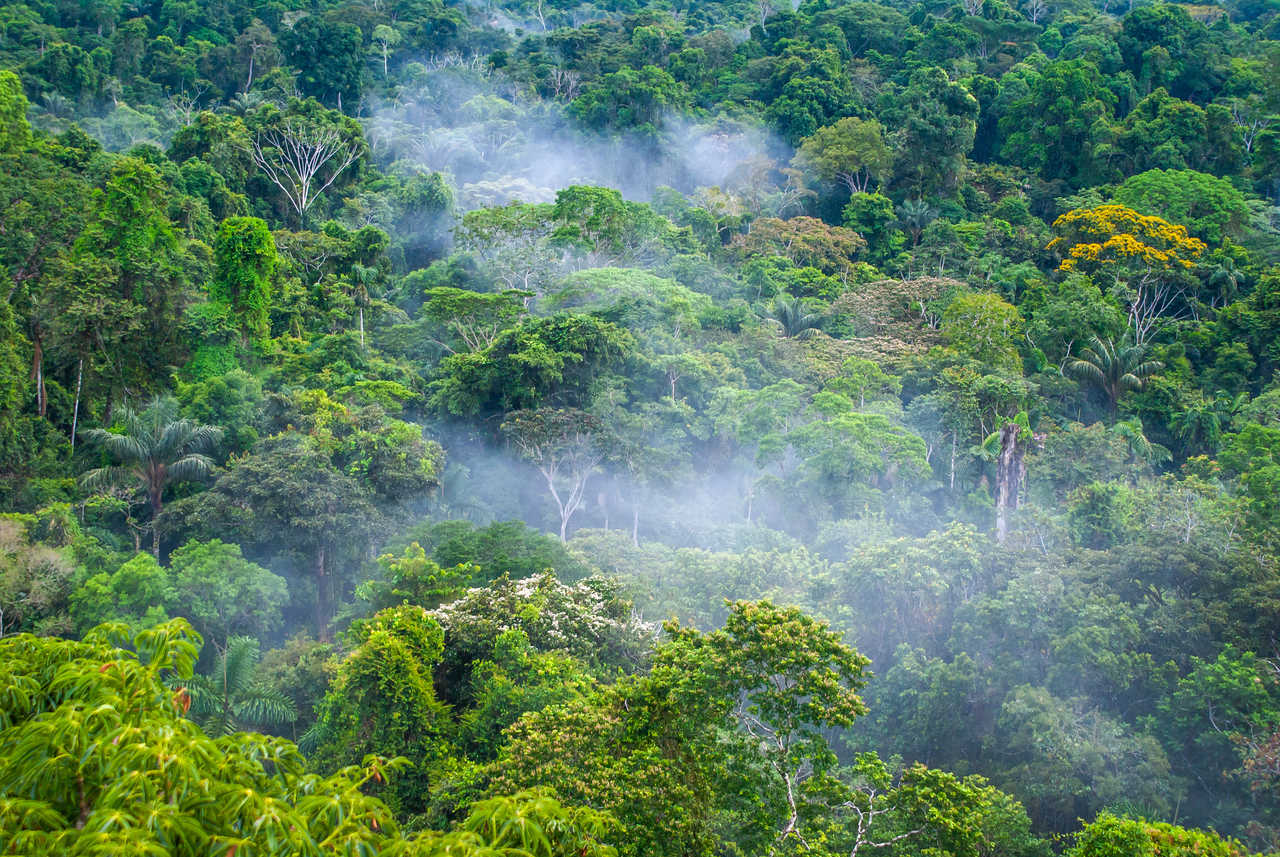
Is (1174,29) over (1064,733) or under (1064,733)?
over

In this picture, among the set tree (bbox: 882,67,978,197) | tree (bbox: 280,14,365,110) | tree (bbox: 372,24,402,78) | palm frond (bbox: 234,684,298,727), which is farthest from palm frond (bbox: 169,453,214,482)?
tree (bbox: 372,24,402,78)

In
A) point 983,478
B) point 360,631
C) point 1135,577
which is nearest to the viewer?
point 360,631

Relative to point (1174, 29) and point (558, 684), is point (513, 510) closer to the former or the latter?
point (558, 684)

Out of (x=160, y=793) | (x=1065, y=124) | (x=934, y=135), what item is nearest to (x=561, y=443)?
(x=160, y=793)

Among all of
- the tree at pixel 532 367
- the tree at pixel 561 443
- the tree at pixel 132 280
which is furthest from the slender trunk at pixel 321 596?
the tree at pixel 132 280

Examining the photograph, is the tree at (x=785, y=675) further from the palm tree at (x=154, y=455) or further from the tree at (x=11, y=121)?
the tree at (x=11, y=121)

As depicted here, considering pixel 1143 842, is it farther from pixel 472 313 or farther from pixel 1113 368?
pixel 472 313

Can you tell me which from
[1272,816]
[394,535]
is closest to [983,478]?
[1272,816]
